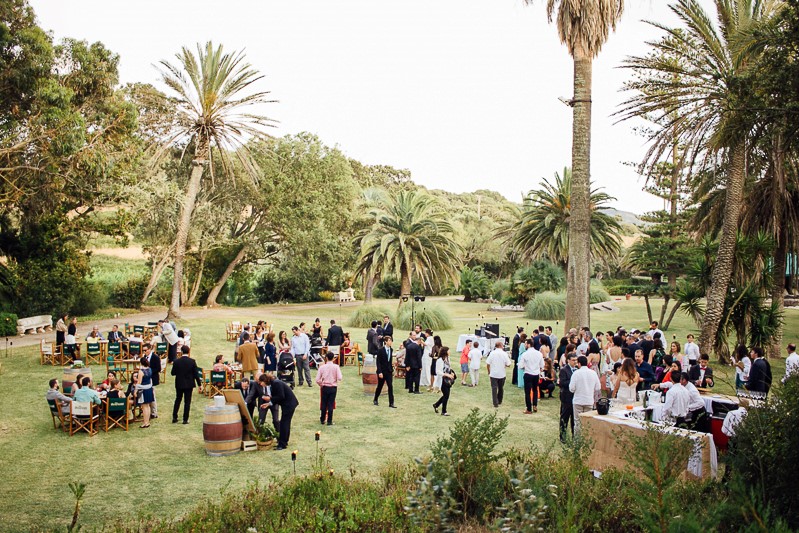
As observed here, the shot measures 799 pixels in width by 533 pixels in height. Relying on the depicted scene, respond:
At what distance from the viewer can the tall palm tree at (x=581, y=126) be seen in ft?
57.0

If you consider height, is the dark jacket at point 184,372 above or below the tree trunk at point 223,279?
below

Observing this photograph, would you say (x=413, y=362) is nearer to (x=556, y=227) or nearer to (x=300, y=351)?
(x=300, y=351)

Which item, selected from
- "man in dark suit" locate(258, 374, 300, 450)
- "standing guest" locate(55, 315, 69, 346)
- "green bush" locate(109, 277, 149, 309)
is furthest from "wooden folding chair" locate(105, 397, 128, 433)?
"green bush" locate(109, 277, 149, 309)

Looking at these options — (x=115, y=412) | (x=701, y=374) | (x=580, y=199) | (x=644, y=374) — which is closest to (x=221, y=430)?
(x=115, y=412)

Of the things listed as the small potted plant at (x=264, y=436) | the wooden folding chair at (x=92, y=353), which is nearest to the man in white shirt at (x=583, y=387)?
the small potted plant at (x=264, y=436)

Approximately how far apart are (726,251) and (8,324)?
997 inches

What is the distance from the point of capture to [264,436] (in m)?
10.5

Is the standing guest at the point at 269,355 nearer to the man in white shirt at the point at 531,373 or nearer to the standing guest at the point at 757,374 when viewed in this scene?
the man in white shirt at the point at 531,373

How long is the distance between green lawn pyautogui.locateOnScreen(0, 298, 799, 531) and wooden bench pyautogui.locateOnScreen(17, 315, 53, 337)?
720cm

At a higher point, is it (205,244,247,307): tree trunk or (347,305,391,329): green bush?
(205,244,247,307): tree trunk

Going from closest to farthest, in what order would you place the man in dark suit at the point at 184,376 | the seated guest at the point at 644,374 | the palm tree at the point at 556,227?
the man in dark suit at the point at 184,376 < the seated guest at the point at 644,374 < the palm tree at the point at 556,227

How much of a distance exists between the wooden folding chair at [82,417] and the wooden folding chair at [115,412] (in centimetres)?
25

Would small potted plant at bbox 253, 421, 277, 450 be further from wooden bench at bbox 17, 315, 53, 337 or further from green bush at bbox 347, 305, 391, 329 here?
wooden bench at bbox 17, 315, 53, 337

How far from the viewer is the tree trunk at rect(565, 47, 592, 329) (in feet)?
57.4
